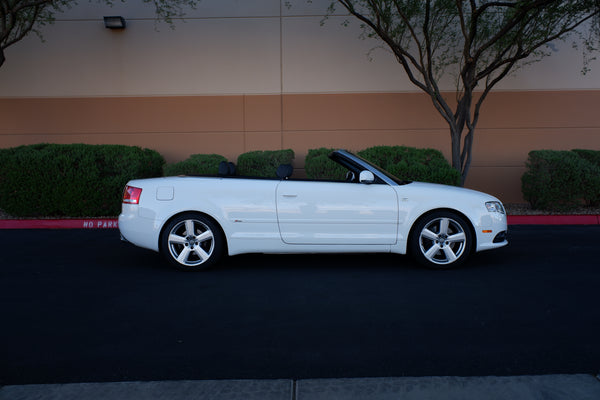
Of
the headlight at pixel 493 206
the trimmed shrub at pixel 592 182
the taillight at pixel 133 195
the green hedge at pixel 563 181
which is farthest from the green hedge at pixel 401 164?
the taillight at pixel 133 195

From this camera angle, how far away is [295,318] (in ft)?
14.5

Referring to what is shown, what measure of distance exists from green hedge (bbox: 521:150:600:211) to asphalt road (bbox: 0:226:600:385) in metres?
4.22

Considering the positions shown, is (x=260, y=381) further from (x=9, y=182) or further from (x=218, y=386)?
(x=9, y=182)

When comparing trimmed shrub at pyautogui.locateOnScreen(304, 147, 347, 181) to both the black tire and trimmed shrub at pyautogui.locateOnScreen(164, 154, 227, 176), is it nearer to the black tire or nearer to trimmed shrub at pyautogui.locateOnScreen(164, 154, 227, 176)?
trimmed shrub at pyautogui.locateOnScreen(164, 154, 227, 176)

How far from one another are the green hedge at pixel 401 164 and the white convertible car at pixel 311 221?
433cm

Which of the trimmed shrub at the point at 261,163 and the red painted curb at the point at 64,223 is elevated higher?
the trimmed shrub at the point at 261,163

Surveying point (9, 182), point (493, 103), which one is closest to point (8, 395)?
point (9, 182)

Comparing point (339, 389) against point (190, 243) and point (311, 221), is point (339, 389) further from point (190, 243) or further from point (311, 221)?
point (190, 243)

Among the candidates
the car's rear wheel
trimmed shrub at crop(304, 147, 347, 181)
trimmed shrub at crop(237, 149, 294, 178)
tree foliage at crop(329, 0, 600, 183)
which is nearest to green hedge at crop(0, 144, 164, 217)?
trimmed shrub at crop(237, 149, 294, 178)

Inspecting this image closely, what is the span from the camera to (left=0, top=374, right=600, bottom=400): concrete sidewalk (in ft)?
9.61

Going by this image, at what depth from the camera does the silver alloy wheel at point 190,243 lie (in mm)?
6258

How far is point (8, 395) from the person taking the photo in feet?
9.70

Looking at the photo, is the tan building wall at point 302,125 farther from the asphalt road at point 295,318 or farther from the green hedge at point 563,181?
the asphalt road at point 295,318

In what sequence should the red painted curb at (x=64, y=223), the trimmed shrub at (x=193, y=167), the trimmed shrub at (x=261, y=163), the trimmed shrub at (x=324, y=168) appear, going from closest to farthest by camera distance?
the red painted curb at (x=64, y=223), the trimmed shrub at (x=324, y=168), the trimmed shrub at (x=193, y=167), the trimmed shrub at (x=261, y=163)
